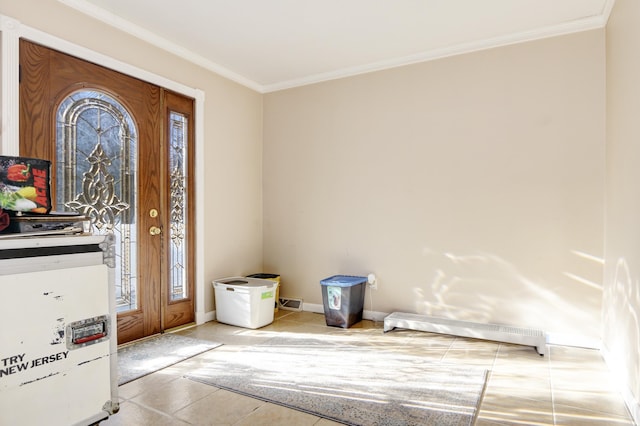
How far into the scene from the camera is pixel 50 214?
1970mm

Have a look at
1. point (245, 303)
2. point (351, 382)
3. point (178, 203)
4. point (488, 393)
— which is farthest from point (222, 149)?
point (488, 393)

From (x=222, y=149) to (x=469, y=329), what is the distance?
2.92 metres

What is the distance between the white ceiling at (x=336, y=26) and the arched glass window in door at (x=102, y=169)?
725 millimetres

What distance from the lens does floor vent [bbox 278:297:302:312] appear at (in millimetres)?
4492

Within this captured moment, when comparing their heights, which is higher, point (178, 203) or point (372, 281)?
point (178, 203)

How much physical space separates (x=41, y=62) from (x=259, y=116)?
2342mm

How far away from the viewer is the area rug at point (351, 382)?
2188 mm

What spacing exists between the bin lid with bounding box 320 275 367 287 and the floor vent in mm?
644

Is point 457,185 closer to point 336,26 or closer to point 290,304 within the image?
point 336,26

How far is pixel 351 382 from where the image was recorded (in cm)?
258

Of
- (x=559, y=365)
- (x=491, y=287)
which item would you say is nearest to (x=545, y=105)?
(x=491, y=287)

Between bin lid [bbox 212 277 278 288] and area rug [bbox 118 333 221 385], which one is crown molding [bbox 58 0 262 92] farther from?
area rug [bbox 118 333 221 385]

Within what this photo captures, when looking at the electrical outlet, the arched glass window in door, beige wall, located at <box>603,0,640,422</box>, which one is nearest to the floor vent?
the electrical outlet

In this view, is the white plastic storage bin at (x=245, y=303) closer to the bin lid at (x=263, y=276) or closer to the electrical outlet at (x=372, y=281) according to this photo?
the bin lid at (x=263, y=276)
